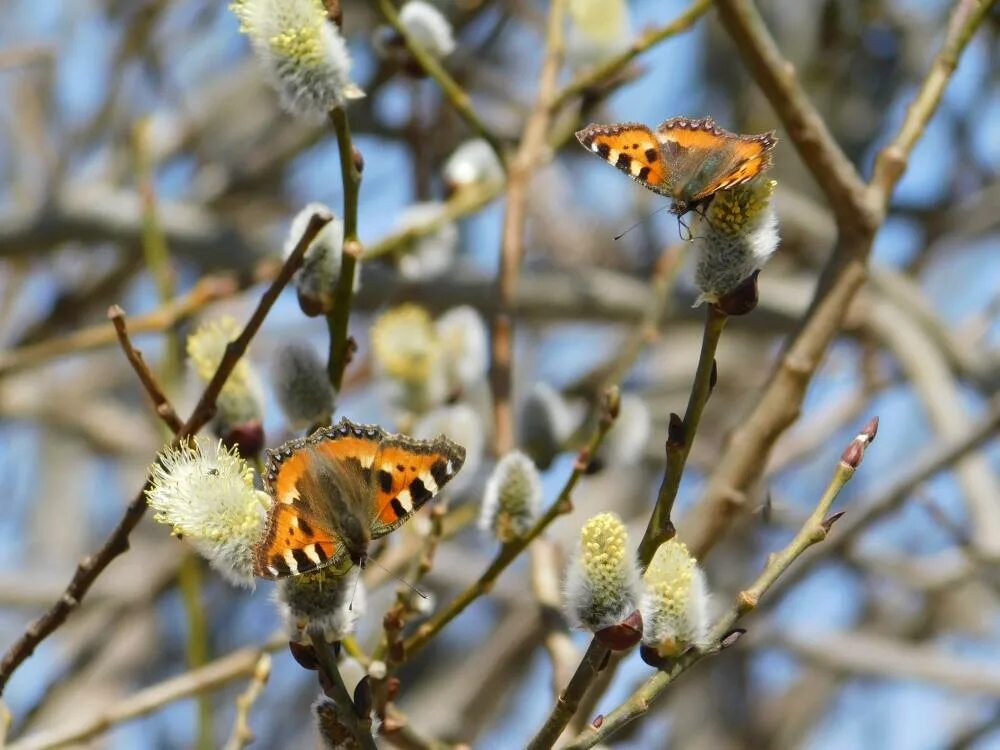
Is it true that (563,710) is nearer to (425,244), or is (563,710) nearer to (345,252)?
(345,252)

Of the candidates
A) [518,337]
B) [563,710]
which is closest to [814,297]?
[563,710]

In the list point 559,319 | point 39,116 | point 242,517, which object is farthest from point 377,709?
point 39,116

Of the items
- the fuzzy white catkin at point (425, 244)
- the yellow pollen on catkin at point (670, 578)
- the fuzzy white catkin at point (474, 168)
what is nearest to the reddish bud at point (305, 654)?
the yellow pollen on catkin at point (670, 578)

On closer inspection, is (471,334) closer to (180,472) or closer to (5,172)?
(180,472)

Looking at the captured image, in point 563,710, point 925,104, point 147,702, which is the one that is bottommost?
point 563,710

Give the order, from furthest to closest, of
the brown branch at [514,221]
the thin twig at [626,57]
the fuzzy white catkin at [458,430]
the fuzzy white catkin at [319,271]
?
the brown branch at [514,221]
the thin twig at [626,57]
the fuzzy white catkin at [458,430]
the fuzzy white catkin at [319,271]

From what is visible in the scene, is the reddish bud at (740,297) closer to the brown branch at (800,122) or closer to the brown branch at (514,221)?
the brown branch at (800,122)
